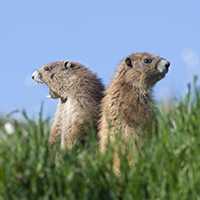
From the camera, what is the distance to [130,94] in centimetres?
643

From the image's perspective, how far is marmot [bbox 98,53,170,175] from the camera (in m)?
6.03

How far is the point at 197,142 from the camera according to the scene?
407cm

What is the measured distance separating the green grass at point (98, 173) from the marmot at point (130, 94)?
1.69 metres

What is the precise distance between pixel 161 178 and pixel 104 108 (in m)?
2.71

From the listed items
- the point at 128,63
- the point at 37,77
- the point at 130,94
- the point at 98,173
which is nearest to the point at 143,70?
the point at 128,63

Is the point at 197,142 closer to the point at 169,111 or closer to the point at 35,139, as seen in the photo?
the point at 169,111

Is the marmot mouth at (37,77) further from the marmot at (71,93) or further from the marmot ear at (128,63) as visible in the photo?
the marmot ear at (128,63)

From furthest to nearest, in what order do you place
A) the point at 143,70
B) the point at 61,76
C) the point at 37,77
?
→ the point at 37,77
the point at 61,76
the point at 143,70

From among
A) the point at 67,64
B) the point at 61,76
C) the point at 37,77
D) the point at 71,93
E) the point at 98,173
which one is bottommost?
the point at 98,173

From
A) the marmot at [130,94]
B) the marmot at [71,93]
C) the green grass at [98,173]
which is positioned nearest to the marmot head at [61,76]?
the marmot at [71,93]

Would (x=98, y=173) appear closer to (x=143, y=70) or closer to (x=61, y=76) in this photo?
(x=143, y=70)

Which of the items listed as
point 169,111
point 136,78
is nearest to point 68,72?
point 136,78

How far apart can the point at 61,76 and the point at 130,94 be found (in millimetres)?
2028

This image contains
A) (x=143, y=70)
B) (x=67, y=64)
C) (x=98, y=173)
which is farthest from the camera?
(x=67, y=64)
